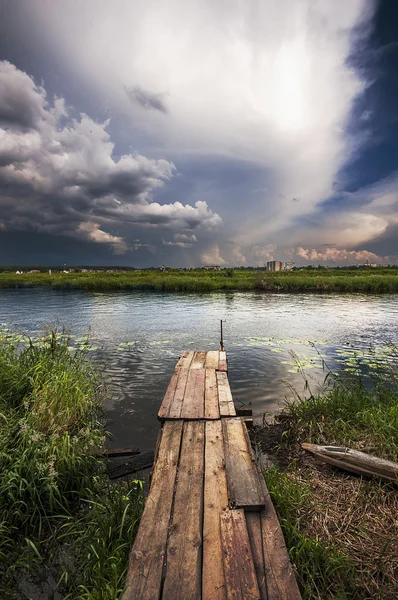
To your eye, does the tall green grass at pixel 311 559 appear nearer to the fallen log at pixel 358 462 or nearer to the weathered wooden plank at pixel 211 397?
the fallen log at pixel 358 462

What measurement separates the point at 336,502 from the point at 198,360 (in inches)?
238

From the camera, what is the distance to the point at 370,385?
31.3 feet

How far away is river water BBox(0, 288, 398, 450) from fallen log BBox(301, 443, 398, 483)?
279cm

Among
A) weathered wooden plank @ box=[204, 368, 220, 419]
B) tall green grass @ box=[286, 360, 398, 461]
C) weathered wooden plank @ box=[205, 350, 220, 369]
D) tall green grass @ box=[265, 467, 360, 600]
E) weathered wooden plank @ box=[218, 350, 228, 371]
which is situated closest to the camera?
tall green grass @ box=[265, 467, 360, 600]

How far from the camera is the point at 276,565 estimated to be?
104 inches

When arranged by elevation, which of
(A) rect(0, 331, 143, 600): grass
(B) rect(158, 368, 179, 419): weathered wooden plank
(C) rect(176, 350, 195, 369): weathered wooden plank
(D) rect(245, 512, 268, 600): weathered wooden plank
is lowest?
(A) rect(0, 331, 143, 600): grass

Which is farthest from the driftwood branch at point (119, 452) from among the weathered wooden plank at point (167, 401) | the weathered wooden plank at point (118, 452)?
the weathered wooden plank at point (167, 401)

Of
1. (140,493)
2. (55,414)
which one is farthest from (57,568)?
(55,414)

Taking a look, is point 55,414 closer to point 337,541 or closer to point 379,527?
point 337,541

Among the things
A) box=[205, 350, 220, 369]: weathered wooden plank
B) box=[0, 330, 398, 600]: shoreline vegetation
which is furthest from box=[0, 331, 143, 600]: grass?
box=[205, 350, 220, 369]: weathered wooden plank

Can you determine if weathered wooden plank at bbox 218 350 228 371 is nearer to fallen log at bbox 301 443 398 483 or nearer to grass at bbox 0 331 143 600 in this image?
grass at bbox 0 331 143 600

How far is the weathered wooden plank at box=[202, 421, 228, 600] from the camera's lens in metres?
2.43

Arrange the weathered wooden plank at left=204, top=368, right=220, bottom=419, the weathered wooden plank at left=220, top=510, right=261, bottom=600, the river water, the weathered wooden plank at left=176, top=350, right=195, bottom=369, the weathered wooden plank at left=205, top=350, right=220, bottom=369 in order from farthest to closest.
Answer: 1. the weathered wooden plank at left=176, top=350, right=195, bottom=369
2. the weathered wooden plank at left=205, top=350, right=220, bottom=369
3. the river water
4. the weathered wooden plank at left=204, top=368, right=220, bottom=419
5. the weathered wooden plank at left=220, top=510, right=261, bottom=600

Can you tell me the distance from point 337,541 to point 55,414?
16.4 ft
